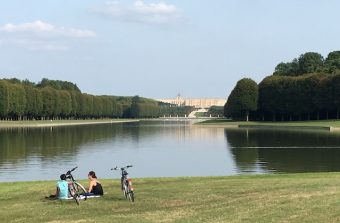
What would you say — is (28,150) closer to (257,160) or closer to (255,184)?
(257,160)

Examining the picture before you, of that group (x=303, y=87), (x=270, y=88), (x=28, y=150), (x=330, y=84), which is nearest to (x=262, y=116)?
(x=270, y=88)

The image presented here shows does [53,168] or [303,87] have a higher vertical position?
[303,87]

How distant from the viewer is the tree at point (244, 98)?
5167 inches

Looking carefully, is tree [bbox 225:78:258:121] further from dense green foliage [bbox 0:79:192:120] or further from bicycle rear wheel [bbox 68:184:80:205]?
bicycle rear wheel [bbox 68:184:80:205]

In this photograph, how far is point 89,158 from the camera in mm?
40406

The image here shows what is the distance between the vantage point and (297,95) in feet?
400

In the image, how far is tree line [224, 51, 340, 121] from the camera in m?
116

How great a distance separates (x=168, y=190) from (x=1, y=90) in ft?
364

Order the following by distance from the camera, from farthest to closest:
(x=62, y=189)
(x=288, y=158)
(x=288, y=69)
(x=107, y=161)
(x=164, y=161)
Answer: (x=288, y=69), (x=288, y=158), (x=164, y=161), (x=107, y=161), (x=62, y=189)

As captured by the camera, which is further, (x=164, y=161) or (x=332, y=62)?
(x=332, y=62)

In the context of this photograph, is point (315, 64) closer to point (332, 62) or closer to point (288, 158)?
point (332, 62)

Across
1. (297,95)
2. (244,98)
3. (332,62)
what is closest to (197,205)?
(297,95)

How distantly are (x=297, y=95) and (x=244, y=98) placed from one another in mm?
14053

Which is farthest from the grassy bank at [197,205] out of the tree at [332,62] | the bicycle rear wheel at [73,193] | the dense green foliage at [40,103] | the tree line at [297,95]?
the tree at [332,62]
